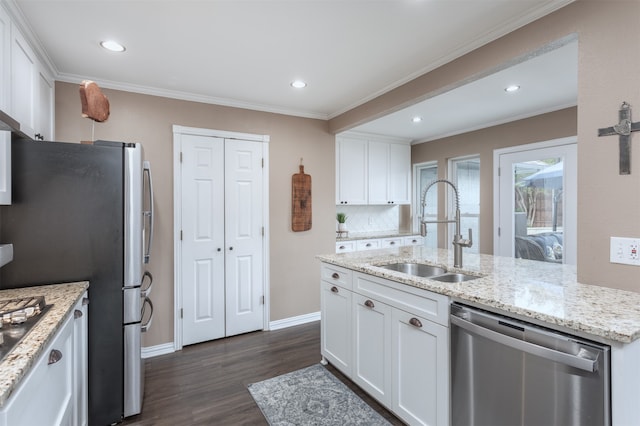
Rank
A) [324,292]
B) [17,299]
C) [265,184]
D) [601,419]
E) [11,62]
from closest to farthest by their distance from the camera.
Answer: [601,419] → [17,299] → [11,62] → [324,292] → [265,184]

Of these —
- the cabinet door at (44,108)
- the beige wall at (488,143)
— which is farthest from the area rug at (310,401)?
the beige wall at (488,143)

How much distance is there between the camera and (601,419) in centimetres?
113

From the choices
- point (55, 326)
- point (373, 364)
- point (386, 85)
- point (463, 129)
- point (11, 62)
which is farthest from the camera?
point (463, 129)

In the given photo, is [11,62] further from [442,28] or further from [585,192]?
[585,192]

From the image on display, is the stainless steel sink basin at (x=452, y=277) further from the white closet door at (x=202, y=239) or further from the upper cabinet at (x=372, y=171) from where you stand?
the upper cabinet at (x=372, y=171)

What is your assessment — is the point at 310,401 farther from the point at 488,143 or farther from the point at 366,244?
the point at 488,143

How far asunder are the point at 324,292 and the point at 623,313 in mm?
1907

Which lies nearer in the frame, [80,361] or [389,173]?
[80,361]

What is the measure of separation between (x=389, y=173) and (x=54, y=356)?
4497 millimetres

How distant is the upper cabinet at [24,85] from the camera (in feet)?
5.67

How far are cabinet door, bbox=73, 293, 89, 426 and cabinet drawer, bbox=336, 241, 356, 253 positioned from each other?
281 cm

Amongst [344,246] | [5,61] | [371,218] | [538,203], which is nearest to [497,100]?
[538,203]

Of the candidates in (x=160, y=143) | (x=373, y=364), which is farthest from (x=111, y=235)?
(x=373, y=364)

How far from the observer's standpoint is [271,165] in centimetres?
361
